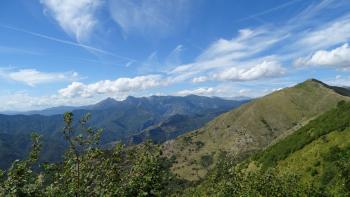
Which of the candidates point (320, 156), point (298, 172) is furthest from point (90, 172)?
point (320, 156)

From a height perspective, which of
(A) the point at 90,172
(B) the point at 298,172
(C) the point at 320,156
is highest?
(A) the point at 90,172

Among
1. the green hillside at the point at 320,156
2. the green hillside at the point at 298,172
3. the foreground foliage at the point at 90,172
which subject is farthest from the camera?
the green hillside at the point at 320,156

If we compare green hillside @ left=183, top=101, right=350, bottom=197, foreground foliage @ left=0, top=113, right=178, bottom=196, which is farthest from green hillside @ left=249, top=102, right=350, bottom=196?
foreground foliage @ left=0, top=113, right=178, bottom=196

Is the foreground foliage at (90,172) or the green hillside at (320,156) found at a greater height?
the foreground foliage at (90,172)

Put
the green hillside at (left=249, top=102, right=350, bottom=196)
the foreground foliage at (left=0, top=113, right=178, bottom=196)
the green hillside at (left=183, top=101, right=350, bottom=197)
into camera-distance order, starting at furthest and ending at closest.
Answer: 1. the green hillside at (left=249, top=102, right=350, bottom=196)
2. the green hillside at (left=183, top=101, right=350, bottom=197)
3. the foreground foliage at (left=0, top=113, right=178, bottom=196)

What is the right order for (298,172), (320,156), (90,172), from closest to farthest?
(90,172)
(298,172)
(320,156)

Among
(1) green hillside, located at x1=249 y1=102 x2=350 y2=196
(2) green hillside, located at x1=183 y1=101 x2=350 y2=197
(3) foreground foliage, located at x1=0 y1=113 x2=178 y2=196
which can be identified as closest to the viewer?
(3) foreground foliage, located at x1=0 y1=113 x2=178 y2=196

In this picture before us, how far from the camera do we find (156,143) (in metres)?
30.3

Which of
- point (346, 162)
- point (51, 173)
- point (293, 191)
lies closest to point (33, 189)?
point (51, 173)

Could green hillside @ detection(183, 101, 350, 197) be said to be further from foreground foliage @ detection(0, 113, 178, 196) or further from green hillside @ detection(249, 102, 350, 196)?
foreground foliage @ detection(0, 113, 178, 196)

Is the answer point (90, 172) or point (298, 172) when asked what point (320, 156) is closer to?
point (298, 172)

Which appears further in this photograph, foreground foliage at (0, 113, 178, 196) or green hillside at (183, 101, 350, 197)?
green hillside at (183, 101, 350, 197)

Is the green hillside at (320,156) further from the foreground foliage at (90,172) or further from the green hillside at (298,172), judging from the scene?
the foreground foliage at (90,172)

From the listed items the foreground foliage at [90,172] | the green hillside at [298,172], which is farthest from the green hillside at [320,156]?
the foreground foliage at [90,172]
